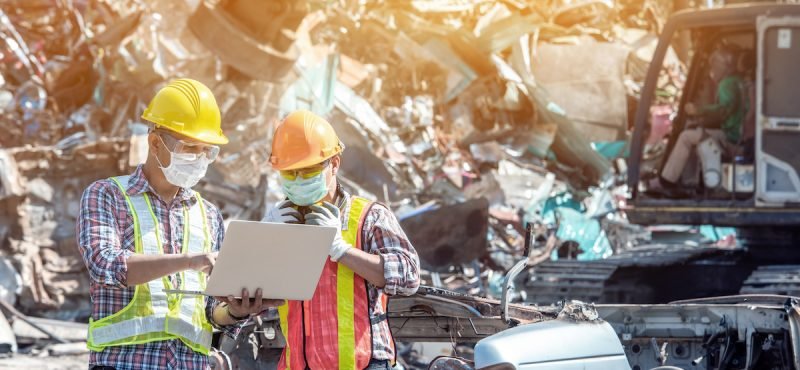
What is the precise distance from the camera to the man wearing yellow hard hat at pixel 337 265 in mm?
4043

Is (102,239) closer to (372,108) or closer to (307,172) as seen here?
(307,172)

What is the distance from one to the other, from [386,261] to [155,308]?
0.72 meters

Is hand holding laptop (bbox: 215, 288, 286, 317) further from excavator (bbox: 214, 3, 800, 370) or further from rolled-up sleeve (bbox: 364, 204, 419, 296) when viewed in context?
excavator (bbox: 214, 3, 800, 370)

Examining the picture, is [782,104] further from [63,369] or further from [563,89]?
[563,89]

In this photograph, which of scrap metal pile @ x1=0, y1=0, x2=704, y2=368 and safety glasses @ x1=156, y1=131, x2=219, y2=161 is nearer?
safety glasses @ x1=156, y1=131, x2=219, y2=161

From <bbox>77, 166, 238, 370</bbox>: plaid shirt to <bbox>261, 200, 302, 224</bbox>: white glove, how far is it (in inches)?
11.4

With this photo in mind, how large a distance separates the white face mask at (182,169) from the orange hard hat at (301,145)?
24 centimetres

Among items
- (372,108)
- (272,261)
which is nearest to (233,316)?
(272,261)

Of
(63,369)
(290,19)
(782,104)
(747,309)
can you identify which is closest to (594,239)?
(782,104)

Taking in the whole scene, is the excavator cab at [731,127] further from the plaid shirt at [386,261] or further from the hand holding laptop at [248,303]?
the hand holding laptop at [248,303]

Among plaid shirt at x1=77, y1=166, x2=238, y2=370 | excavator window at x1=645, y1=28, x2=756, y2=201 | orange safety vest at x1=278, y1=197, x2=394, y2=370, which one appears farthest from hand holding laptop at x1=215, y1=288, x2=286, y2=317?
excavator window at x1=645, y1=28, x2=756, y2=201

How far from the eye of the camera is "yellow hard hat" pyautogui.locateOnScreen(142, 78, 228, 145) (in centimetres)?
420

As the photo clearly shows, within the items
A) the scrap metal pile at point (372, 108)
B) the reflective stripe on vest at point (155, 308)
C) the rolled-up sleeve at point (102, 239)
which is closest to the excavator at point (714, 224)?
the scrap metal pile at point (372, 108)

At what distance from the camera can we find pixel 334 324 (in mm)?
4070
